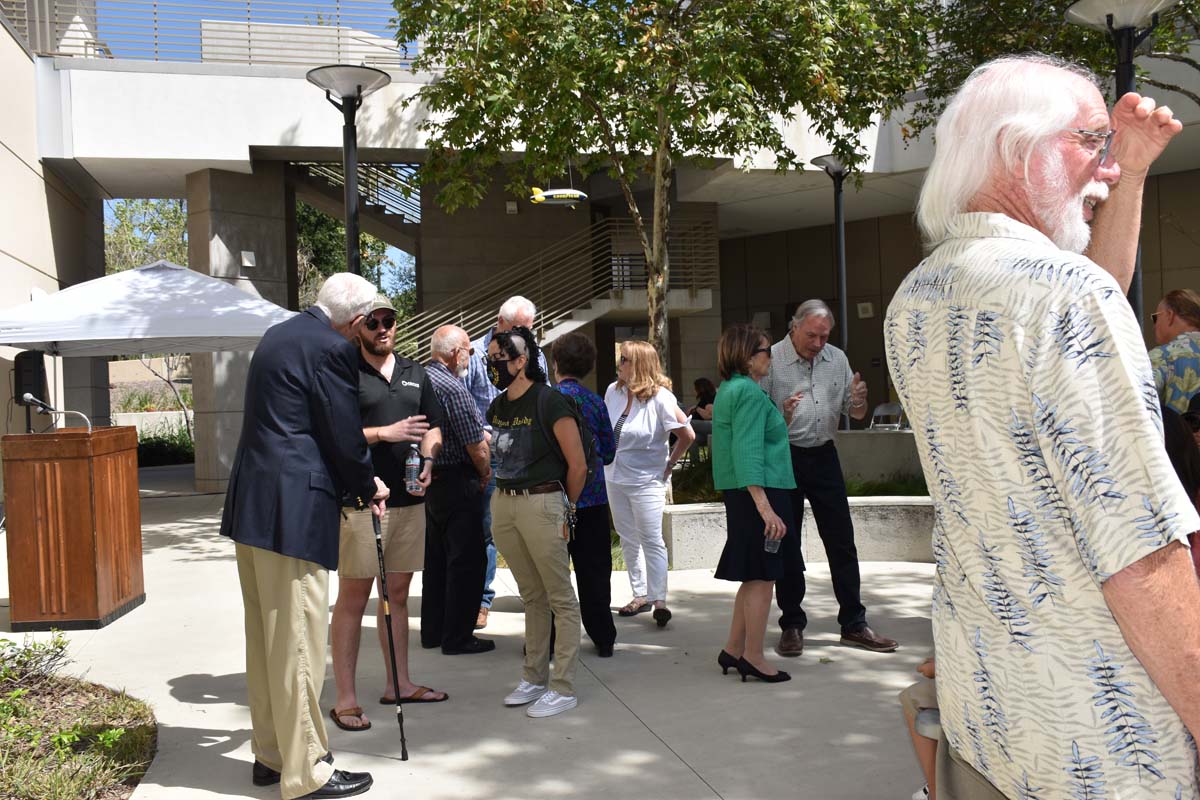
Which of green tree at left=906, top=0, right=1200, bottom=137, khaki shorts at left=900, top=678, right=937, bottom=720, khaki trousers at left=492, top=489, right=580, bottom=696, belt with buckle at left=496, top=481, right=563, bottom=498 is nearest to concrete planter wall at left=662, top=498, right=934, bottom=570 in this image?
khaki trousers at left=492, top=489, right=580, bottom=696

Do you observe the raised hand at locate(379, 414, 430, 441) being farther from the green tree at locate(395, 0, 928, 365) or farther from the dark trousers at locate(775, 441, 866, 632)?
the green tree at locate(395, 0, 928, 365)

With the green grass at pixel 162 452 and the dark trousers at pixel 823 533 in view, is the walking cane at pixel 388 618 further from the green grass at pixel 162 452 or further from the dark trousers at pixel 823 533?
the green grass at pixel 162 452

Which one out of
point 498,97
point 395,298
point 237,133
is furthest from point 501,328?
point 395,298

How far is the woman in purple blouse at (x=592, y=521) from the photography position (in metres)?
5.69

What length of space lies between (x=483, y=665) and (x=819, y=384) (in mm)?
2528

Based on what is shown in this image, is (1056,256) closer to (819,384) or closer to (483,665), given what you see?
(819,384)

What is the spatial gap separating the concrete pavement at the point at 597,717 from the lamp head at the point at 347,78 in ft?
15.4

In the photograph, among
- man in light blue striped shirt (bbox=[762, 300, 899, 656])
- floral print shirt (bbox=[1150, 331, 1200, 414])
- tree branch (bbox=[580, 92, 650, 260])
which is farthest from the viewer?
tree branch (bbox=[580, 92, 650, 260])

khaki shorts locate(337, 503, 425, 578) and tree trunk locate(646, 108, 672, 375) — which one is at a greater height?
tree trunk locate(646, 108, 672, 375)

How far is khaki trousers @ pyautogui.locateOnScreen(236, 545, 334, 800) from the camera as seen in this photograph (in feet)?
12.1

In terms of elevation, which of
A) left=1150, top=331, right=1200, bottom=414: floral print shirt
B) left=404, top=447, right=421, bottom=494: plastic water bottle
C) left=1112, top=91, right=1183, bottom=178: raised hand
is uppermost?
left=1112, top=91, right=1183, bottom=178: raised hand

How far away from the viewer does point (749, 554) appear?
16.6ft

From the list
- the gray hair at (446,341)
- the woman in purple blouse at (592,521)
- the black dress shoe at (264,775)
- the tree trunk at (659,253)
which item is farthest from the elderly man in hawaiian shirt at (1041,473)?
the tree trunk at (659,253)

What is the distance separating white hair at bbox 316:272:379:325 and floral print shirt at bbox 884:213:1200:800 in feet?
9.85
